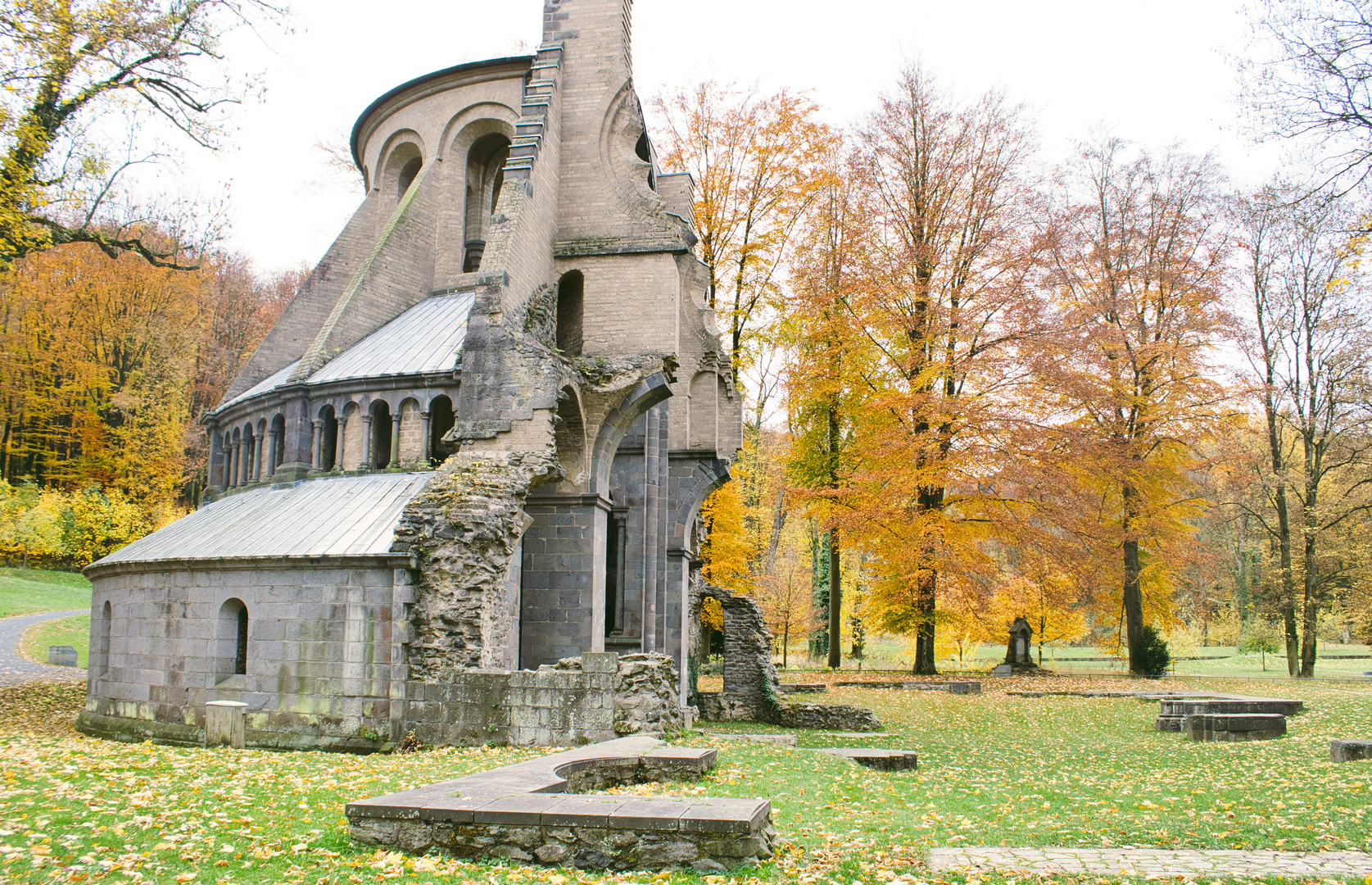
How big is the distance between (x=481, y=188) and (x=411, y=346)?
634cm

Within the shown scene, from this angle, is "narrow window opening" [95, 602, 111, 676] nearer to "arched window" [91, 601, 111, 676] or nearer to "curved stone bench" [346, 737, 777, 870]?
"arched window" [91, 601, 111, 676]

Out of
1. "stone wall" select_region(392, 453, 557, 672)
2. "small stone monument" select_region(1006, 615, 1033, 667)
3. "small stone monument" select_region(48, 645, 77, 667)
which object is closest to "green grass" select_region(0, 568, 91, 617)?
"small stone monument" select_region(48, 645, 77, 667)

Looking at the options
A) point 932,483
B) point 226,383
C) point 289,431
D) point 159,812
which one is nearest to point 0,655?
point 289,431

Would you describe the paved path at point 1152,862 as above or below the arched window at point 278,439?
below

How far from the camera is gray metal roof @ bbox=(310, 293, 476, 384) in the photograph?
57.2ft

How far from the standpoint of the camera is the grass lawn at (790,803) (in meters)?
5.57

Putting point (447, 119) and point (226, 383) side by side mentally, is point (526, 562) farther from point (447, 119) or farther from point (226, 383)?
point (226, 383)

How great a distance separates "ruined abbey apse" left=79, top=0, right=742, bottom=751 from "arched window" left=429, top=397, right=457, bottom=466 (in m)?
0.06

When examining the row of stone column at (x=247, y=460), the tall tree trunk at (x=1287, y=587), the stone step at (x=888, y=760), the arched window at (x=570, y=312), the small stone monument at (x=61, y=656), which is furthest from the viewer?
the tall tree trunk at (x=1287, y=587)


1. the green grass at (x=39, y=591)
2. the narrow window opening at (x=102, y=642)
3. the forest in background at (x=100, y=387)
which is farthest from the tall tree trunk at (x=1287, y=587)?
the green grass at (x=39, y=591)

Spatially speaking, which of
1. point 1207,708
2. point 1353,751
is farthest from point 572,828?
point 1207,708

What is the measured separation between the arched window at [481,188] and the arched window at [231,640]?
10631 millimetres

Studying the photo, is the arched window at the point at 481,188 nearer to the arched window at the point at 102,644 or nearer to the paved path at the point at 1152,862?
the arched window at the point at 102,644

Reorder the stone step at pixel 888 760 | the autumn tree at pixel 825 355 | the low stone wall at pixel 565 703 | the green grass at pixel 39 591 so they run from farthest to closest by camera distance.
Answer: the green grass at pixel 39 591 < the autumn tree at pixel 825 355 < the stone step at pixel 888 760 < the low stone wall at pixel 565 703
